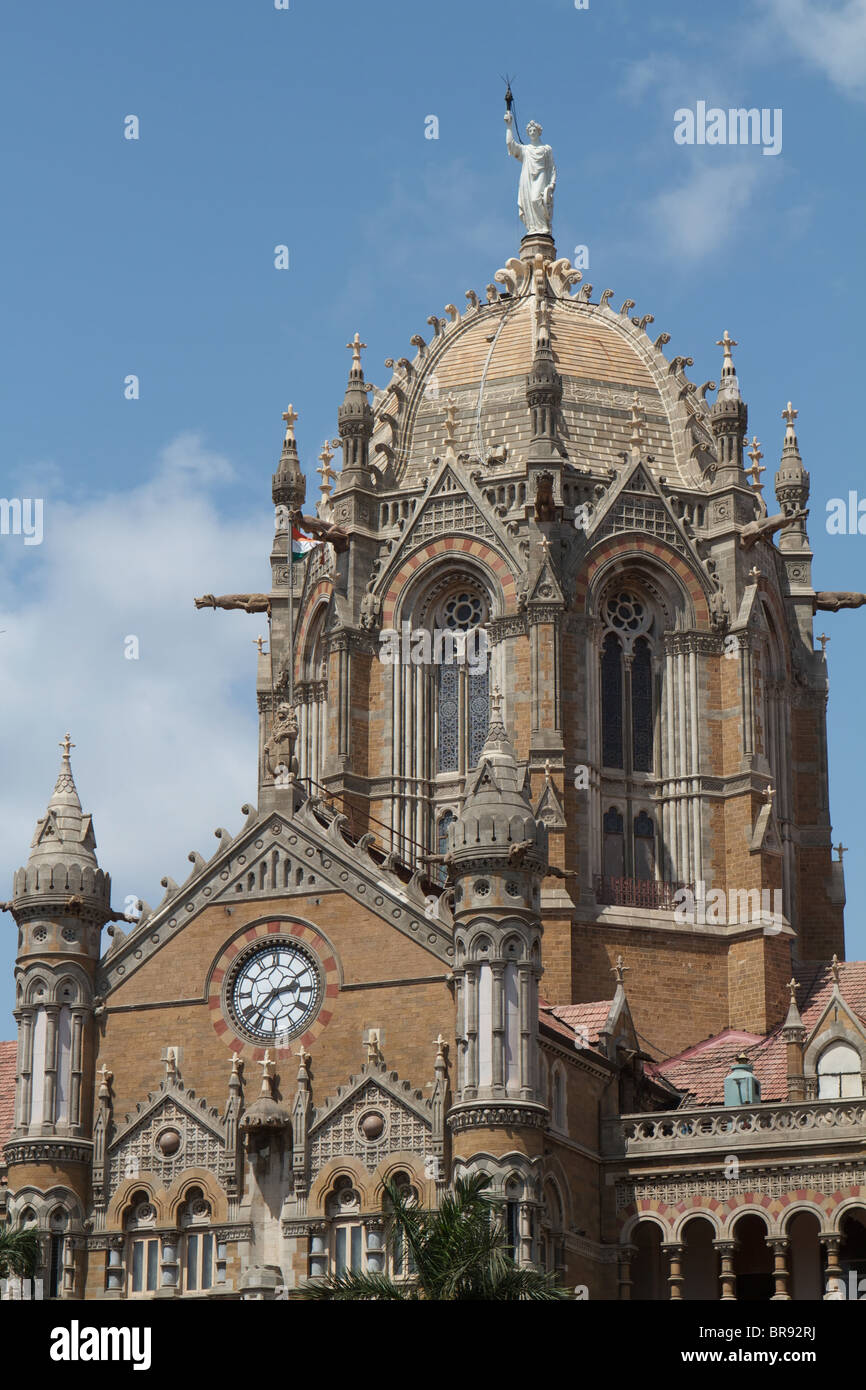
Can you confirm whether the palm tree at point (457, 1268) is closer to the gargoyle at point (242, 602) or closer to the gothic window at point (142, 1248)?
the gothic window at point (142, 1248)

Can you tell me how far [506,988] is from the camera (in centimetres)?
5750

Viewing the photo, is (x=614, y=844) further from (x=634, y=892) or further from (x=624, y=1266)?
(x=624, y=1266)

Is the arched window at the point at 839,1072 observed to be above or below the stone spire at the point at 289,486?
below

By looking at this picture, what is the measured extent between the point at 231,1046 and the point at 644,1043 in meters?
11.6

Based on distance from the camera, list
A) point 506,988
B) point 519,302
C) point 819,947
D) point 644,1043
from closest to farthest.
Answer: point 506,988
point 644,1043
point 819,947
point 519,302

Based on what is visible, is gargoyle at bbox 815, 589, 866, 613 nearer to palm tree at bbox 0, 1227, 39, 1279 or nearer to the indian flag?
the indian flag

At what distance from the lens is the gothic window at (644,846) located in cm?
7000

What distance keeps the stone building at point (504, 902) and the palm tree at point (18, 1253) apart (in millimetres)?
3819

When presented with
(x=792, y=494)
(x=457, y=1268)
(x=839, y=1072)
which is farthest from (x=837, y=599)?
(x=457, y=1268)

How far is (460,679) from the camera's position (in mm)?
71812

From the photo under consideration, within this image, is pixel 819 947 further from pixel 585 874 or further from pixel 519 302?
pixel 519 302

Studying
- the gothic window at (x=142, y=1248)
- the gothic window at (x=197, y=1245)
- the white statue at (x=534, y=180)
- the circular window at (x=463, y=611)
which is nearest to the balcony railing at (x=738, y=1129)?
the gothic window at (x=197, y=1245)
